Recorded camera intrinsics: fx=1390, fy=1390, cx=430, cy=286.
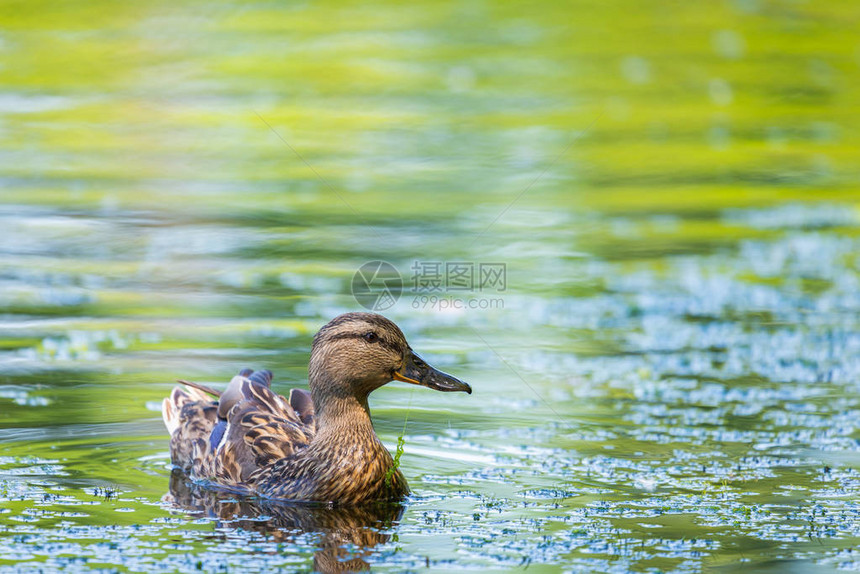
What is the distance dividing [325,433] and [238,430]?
0.70m

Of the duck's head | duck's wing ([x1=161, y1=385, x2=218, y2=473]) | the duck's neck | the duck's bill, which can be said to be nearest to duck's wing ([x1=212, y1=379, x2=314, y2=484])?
duck's wing ([x1=161, y1=385, x2=218, y2=473])

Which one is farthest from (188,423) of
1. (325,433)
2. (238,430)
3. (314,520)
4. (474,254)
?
(474,254)

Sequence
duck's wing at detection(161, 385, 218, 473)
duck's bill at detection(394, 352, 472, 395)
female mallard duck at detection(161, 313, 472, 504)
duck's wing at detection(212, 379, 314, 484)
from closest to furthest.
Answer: female mallard duck at detection(161, 313, 472, 504)
duck's bill at detection(394, 352, 472, 395)
duck's wing at detection(212, 379, 314, 484)
duck's wing at detection(161, 385, 218, 473)

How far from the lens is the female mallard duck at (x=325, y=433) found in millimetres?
7609

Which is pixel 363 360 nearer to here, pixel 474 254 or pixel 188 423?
pixel 188 423

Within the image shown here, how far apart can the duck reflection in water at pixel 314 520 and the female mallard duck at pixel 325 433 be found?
0.36 ft

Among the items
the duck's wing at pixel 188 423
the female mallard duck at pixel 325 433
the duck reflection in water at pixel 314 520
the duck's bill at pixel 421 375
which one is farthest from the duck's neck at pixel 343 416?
the duck's wing at pixel 188 423

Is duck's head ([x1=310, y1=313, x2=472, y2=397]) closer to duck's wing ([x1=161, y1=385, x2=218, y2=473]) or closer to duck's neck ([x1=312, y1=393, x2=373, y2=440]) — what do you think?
duck's neck ([x1=312, y1=393, x2=373, y2=440])

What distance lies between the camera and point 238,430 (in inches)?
324

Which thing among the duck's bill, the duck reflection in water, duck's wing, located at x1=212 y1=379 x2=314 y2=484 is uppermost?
the duck's bill

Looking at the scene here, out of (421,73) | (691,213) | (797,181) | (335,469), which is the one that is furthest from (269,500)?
(421,73)

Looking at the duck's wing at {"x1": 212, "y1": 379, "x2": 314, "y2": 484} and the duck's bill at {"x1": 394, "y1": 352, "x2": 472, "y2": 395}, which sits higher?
the duck's bill at {"x1": 394, "y1": 352, "x2": 472, "y2": 395}

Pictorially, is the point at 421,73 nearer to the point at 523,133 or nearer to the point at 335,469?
the point at 523,133

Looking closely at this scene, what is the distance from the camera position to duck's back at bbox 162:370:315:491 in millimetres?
8062
